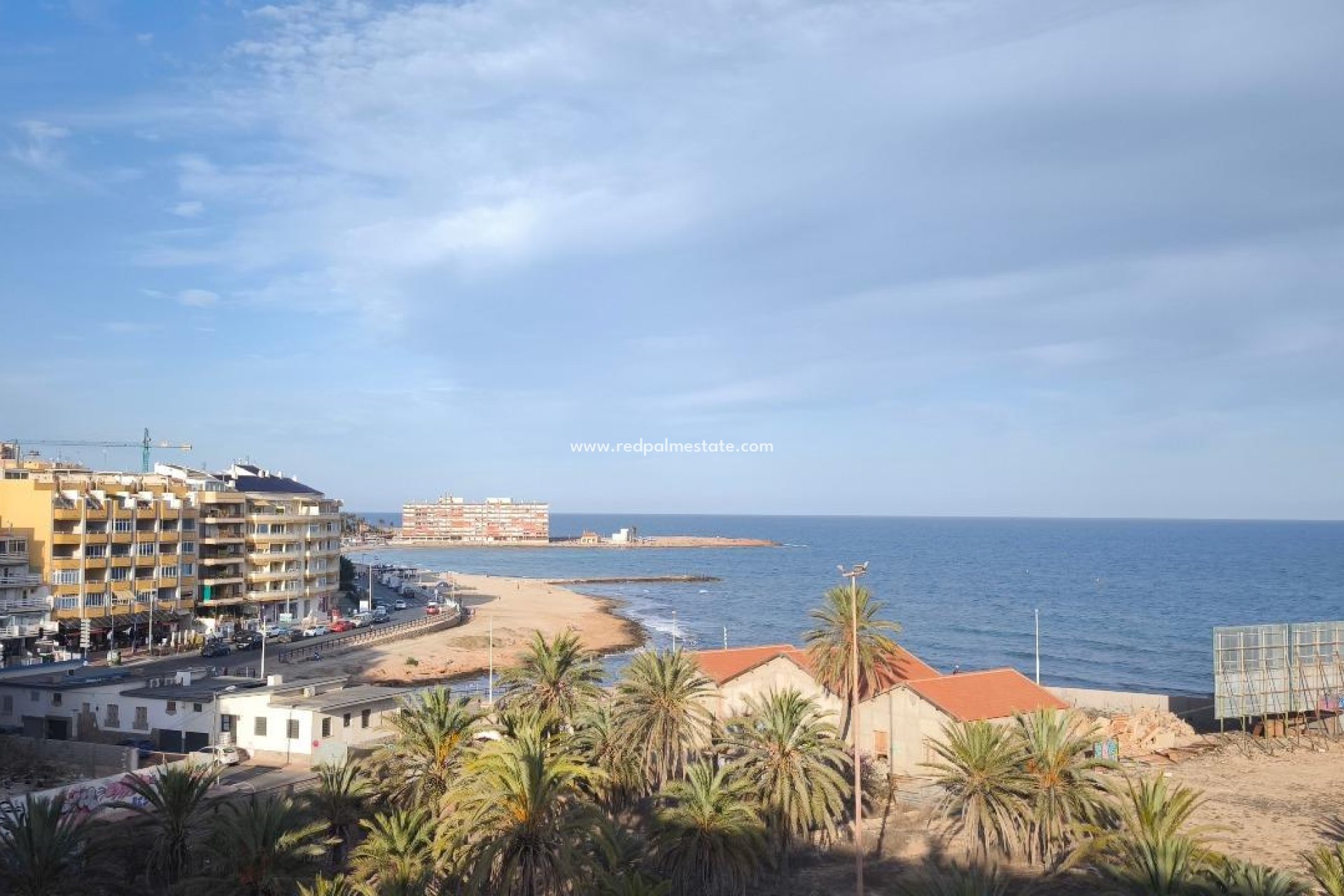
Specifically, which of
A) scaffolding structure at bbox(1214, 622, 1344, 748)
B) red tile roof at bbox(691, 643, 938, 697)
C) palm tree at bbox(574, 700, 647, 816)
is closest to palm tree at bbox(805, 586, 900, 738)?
red tile roof at bbox(691, 643, 938, 697)

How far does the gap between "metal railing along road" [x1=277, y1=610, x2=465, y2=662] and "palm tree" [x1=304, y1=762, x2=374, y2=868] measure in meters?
50.0

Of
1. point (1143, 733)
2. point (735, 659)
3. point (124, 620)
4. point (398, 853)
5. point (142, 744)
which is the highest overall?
point (735, 659)

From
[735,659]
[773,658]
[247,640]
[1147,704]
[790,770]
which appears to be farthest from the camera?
[247,640]

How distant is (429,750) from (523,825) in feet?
36.5

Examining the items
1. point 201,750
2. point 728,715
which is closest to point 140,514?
point 201,750

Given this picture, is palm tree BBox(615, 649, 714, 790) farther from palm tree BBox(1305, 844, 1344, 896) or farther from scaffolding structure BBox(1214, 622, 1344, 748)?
scaffolding structure BBox(1214, 622, 1344, 748)

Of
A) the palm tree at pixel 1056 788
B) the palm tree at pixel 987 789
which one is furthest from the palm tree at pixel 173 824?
the palm tree at pixel 1056 788

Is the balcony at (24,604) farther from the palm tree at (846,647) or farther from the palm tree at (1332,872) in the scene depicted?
the palm tree at (1332,872)

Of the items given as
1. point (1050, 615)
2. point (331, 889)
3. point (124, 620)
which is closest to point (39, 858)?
point (331, 889)

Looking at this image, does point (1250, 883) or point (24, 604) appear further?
point (24, 604)

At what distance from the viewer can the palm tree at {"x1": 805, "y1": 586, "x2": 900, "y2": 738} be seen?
4812 centimetres

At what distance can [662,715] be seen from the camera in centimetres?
3828

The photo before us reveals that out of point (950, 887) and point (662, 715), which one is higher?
point (662, 715)

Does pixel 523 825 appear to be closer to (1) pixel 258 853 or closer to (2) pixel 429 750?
(1) pixel 258 853
